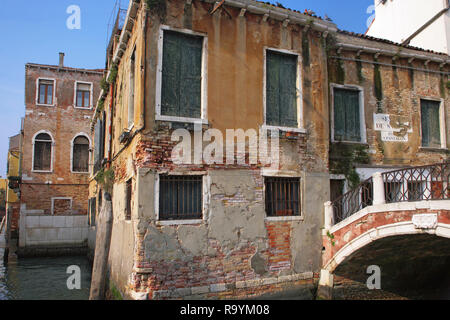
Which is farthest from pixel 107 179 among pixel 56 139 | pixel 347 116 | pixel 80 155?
pixel 56 139

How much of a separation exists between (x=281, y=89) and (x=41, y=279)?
8.86m

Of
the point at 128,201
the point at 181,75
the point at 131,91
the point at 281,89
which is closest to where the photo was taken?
the point at 181,75

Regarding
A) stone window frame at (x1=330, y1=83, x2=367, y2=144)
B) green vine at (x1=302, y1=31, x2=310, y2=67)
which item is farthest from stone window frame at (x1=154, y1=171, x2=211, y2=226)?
stone window frame at (x1=330, y1=83, x2=367, y2=144)

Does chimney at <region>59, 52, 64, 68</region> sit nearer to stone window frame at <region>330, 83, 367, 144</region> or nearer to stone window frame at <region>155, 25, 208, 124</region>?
stone window frame at <region>155, 25, 208, 124</region>

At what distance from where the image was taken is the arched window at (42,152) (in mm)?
16766

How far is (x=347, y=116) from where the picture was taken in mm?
8266

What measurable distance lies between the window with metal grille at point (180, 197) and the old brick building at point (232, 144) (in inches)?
0.7

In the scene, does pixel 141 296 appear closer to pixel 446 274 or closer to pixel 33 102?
pixel 446 274

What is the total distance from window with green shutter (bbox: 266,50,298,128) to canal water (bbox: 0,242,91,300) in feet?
21.0

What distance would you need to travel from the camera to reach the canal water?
8.97 metres

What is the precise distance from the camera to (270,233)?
21.7ft

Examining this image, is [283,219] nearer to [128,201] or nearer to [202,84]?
[202,84]

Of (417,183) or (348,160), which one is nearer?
(417,183)

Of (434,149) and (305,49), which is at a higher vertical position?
(305,49)
